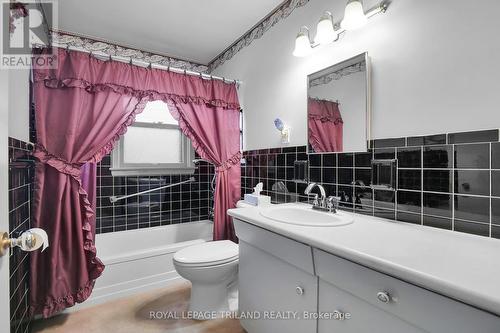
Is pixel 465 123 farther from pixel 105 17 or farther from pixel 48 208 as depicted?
pixel 105 17

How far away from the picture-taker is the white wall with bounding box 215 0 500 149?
0.96 m

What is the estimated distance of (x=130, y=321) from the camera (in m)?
1.70

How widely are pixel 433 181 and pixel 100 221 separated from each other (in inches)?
110

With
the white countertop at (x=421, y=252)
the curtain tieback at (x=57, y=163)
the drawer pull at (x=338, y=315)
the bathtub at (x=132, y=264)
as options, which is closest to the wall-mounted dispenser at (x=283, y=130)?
the white countertop at (x=421, y=252)

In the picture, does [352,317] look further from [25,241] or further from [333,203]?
[25,241]

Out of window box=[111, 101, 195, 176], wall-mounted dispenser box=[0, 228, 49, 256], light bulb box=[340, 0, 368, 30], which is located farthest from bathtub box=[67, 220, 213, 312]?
light bulb box=[340, 0, 368, 30]

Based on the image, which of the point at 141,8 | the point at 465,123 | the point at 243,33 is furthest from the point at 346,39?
the point at 141,8

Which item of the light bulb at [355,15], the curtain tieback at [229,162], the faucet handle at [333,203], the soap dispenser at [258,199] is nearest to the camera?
the light bulb at [355,15]

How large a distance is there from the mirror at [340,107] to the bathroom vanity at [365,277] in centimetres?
47

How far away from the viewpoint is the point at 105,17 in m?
2.10

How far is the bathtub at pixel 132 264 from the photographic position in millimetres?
1953

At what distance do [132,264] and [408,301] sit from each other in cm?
205

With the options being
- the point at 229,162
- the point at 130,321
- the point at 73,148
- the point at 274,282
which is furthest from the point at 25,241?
the point at 229,162

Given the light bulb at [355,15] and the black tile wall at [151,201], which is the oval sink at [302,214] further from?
the light bulb at [355,15]
